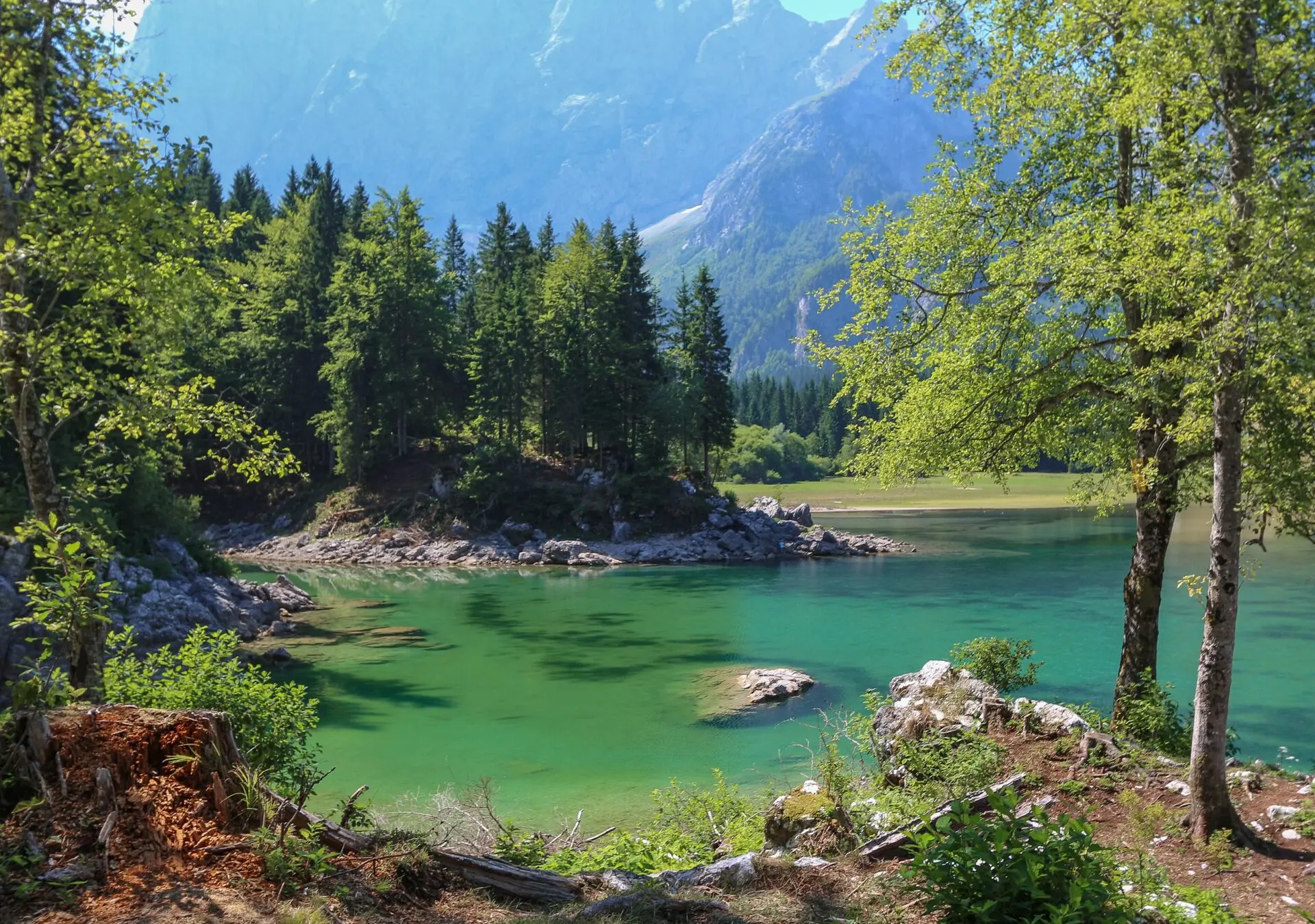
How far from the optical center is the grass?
3214 inches

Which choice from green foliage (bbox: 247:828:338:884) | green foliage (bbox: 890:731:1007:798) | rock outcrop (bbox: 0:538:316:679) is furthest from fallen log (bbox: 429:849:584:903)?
rock outcrop (bbox: 0:538:316:679)

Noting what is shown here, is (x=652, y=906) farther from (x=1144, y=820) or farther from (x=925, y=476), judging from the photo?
(x=925, y=476)

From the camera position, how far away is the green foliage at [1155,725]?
34.0ft

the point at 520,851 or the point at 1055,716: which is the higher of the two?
the point at 520,851

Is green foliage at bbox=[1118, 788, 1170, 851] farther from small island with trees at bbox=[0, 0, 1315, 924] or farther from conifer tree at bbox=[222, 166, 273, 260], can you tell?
conifer tree at bbox=[222, 166, 273, 260]

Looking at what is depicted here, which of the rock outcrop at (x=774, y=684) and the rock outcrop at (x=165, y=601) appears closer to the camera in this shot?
the rock outcrop at (x=165, y=601)

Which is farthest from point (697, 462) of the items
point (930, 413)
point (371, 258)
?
point (930, 413)

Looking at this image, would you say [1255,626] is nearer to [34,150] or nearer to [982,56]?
[982,56]

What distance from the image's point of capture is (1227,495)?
755 centimetres

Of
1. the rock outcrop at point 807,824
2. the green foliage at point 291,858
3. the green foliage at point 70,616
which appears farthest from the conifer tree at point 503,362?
the green foliage at point 291,858

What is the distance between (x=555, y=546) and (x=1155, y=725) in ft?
132

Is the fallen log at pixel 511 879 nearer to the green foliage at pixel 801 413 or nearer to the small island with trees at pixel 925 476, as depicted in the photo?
the small island with trees at pixel 925 476

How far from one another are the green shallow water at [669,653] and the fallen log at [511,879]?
25.5ft

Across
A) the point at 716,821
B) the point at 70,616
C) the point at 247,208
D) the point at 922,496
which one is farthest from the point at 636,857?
the point at 922,496
